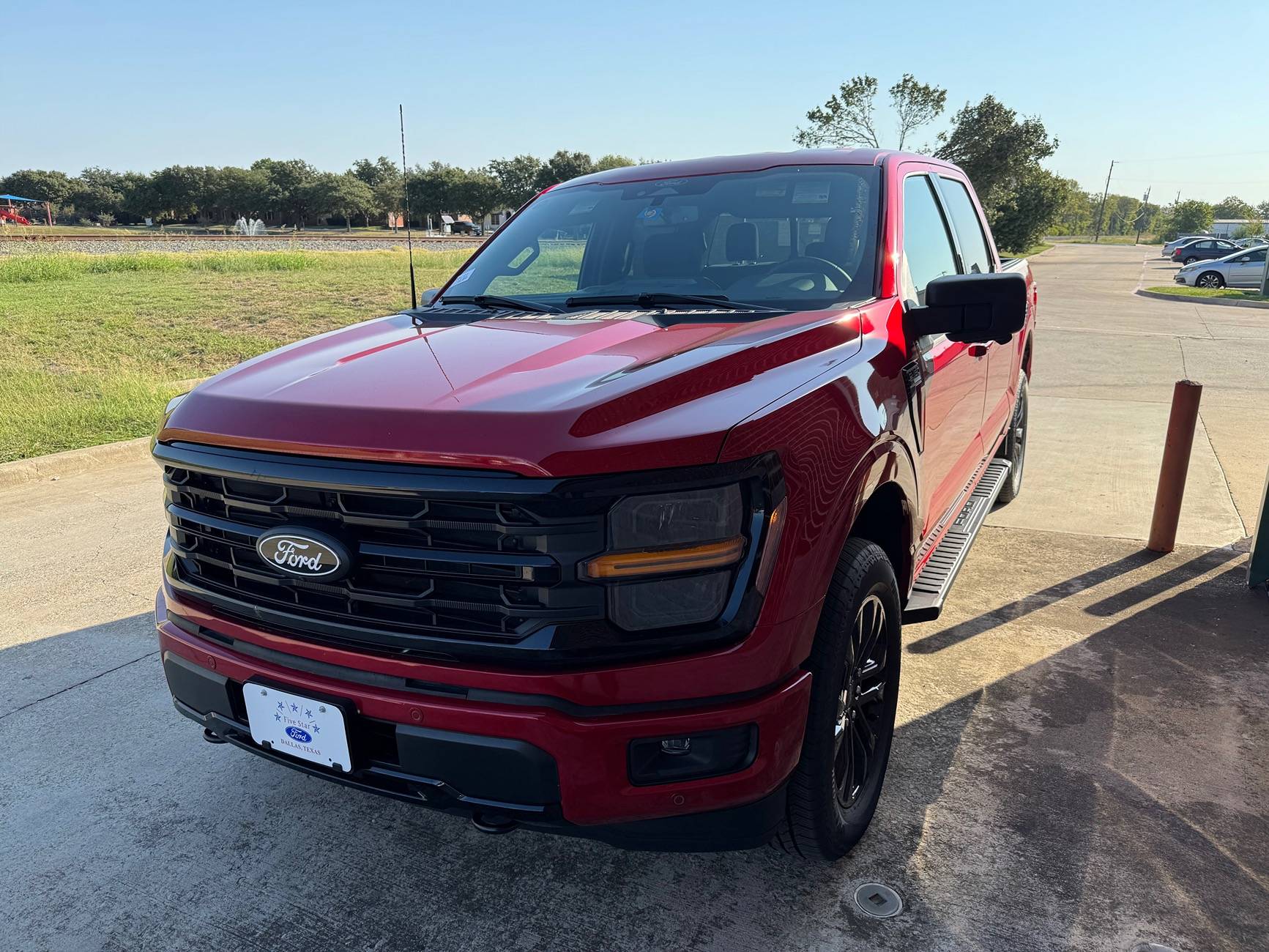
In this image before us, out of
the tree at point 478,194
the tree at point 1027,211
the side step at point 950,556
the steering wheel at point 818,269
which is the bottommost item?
the side step at point 950,556

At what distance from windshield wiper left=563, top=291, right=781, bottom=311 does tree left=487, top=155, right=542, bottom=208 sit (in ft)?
306

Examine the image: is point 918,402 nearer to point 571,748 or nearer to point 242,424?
point 571,748

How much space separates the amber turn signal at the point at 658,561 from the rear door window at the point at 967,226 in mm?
2740

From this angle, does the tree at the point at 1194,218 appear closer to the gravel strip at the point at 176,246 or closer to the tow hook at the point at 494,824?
the gravel strip at the point at 176,246

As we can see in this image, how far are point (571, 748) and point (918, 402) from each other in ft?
5.33

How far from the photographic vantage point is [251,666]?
2.18m

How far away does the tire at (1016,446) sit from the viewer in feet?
18.3

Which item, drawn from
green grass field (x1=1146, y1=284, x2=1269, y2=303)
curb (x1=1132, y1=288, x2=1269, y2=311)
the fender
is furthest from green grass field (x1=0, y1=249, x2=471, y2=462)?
green grass field (x1=1146, y1=284, x2=1269, y2=303)

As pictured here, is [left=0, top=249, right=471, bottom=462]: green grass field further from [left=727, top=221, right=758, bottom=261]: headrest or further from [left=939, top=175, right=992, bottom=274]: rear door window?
[left=939, top=175, right=992, bottom=274]: rear door window

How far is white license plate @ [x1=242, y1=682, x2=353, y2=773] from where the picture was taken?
2.04m

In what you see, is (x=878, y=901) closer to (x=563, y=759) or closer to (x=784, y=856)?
(x=784, y=856)

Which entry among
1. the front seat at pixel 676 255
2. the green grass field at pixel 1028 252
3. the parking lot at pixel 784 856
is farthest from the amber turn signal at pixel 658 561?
the green grass field at pixel 1028 252

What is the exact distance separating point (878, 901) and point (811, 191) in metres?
2.30

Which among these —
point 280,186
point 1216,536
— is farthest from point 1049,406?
point 280,186
